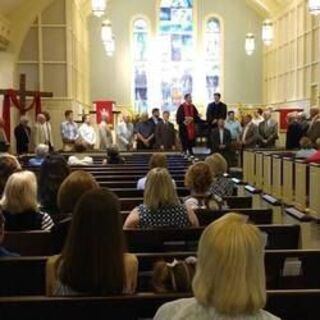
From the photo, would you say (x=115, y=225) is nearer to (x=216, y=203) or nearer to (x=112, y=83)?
(x=216, y=203)

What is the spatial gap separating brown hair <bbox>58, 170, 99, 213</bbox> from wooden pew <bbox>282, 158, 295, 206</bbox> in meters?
6.21

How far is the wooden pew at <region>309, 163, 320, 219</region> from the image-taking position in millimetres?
8394

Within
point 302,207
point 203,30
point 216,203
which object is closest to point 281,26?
point 203,30

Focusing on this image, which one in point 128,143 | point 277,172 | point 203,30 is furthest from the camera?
point 203,30

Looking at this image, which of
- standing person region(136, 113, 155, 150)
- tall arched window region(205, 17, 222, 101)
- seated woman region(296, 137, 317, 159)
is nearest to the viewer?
seated woman region(296, 137, 317, 159)

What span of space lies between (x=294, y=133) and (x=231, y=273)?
1355 centimetres

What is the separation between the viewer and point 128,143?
744 inches

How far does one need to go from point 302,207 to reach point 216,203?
14.5 feet

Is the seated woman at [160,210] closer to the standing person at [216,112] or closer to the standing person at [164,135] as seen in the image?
the standing person at [216,112]

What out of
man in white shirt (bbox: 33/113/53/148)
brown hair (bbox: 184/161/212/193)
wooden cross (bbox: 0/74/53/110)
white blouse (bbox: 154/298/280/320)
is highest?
wooden cross (bbox: 0/74/53/110)

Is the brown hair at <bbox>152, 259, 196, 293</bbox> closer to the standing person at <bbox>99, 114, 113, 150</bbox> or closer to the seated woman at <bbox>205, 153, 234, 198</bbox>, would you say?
the seated woman at <bbox>205, 153, 234, 198</bbox>

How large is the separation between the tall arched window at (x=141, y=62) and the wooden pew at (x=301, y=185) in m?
16.3

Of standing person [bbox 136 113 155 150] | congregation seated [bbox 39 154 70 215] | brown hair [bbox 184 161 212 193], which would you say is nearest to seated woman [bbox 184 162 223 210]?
brown hair [bbox 184 161 212 193]

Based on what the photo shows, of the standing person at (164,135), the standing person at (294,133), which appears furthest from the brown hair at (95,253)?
the standing person at (164,135)
